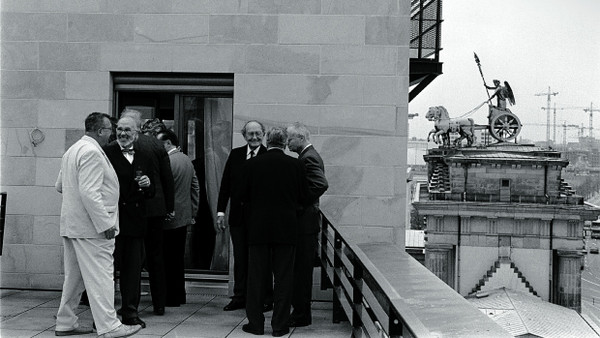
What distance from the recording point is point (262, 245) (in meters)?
6.14

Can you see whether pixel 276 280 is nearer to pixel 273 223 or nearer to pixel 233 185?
pixel 273 223

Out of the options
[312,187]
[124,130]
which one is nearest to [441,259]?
[312,187]

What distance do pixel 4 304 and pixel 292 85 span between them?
11.7ft

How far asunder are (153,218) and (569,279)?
54.3 metres

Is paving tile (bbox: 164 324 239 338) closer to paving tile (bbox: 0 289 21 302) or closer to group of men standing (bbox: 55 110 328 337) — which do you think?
group of men standing (bbox: 55 110 328 337)

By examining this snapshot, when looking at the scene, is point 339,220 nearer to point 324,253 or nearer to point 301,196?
point 324,253

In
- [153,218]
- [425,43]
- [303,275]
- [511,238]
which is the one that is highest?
[425,43]

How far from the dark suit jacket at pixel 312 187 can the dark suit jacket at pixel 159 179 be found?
3.91 ft

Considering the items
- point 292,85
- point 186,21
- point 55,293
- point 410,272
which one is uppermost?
point 186,21

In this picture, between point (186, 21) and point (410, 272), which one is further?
point (186, 21)

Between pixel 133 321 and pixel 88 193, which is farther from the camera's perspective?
pixel 133 321

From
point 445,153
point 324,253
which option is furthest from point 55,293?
point 445,153

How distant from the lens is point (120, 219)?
20.4 feet

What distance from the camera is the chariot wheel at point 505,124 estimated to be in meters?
61.2
